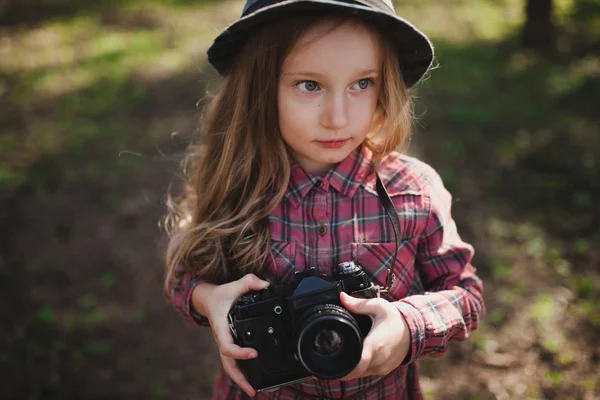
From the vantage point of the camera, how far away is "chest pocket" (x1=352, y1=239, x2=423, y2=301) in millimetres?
1769

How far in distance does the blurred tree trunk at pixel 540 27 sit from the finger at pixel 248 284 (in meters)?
5.25

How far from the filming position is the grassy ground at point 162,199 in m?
3.11

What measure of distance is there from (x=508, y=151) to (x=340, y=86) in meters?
3.32

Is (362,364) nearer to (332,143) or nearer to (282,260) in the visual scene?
(282,260)

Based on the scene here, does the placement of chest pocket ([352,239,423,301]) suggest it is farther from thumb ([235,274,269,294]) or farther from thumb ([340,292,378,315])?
thumb ([235,274,269,294])

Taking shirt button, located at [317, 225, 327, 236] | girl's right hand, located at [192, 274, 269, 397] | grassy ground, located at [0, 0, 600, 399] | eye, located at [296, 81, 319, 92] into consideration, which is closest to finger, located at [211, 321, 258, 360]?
girl's right hand, located at [192, 274, 269, 397]

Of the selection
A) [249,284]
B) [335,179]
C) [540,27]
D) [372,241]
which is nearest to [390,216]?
[372,241]

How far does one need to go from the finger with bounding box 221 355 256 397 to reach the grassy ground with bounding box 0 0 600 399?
4.87ft

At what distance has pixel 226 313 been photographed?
5.63 feet

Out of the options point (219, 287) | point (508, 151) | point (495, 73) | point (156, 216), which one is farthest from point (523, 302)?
point (495, 73)

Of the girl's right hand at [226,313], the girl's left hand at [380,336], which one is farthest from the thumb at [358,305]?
the girl's right hand at [226,313]

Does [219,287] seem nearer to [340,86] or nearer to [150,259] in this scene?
[340,86]

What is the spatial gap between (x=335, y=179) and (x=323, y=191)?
52 millimetres

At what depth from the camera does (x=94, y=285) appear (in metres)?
3.71
